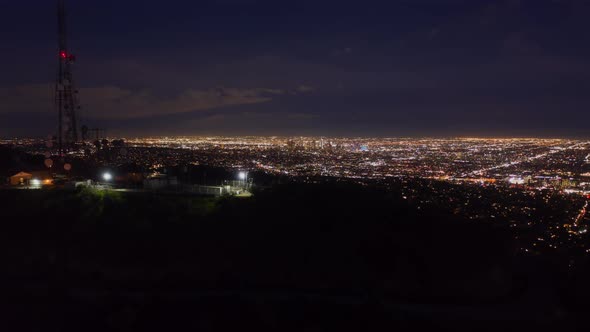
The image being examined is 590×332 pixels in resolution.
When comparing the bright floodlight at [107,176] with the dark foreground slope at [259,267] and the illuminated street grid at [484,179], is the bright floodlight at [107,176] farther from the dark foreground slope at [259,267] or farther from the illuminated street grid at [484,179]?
the illuminated street grid at [484,179]

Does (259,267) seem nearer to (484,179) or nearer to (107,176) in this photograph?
(107,176)

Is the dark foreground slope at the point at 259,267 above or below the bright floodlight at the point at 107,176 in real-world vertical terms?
below

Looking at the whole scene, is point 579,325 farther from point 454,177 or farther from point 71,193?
point 454,177

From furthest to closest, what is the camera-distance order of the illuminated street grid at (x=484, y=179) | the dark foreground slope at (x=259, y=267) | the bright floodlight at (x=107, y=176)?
the illuminated street grid at (x=484, y=179)
the bright floodlight at (x=107, y=176)
the dark foreground slope at (x=259, y=267)

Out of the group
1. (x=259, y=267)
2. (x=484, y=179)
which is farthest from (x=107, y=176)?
(x=484, y=179)

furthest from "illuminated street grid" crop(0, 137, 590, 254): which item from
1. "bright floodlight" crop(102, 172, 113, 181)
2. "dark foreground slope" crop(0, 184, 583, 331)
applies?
"dark foreground slope" crop(0, 184, 583, 331)

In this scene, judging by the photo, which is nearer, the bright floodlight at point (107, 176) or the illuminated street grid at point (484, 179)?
the bright floodlight at point (107, 176)

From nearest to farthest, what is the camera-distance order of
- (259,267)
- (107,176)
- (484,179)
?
(259,267) < (107,176) < (484,179)

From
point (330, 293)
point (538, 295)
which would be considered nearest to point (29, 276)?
point (330, 293)

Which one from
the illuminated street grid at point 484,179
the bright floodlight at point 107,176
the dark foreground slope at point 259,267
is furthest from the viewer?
the illuminated street grid at point 484,179

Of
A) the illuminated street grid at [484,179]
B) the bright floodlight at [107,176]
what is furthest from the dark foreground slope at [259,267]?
the illuminated street grid at [484,179]
